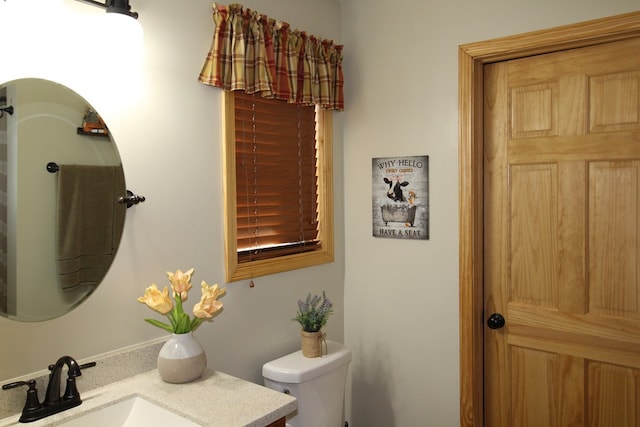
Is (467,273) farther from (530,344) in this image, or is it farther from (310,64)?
(310,64)

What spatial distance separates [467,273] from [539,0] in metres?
1.17

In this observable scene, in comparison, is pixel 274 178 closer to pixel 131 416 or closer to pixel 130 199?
pixel 130 199

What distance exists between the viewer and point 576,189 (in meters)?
2.03

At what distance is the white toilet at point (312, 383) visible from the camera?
2.05m

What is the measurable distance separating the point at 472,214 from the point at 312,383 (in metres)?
1.00

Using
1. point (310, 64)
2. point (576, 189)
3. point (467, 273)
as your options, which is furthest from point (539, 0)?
point (467, 273)

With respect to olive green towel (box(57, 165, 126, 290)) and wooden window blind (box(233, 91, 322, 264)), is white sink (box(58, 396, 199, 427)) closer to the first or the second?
olive green towel (box(57, 165, 126, 290))

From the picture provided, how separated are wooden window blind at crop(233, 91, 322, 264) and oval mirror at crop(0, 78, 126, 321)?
61 centimetres

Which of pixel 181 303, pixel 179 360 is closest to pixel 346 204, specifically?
pixel 181 303

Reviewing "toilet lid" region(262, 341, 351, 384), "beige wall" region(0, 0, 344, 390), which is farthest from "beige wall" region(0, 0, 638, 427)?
"toilet lid" region(262, 341, 351, 384)

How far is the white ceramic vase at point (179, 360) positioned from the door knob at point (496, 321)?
4.28 feet

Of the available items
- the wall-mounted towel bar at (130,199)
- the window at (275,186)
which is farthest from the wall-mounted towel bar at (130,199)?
the window at (275,186)

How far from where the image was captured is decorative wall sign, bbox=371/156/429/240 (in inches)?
93.1

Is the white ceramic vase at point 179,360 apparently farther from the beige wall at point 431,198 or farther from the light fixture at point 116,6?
the beige wall at point 431,198
